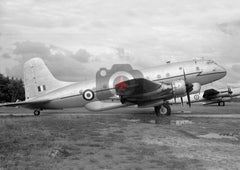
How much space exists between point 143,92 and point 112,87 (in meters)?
2.76

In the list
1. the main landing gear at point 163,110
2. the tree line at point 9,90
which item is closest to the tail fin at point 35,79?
the main landing gear at point 163,110

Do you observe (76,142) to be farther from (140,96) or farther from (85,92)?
(85,92)

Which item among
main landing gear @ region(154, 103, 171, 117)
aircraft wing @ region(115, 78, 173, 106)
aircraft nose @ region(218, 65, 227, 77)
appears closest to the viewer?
aircraft wing @ region(115, 78, 173, 106)

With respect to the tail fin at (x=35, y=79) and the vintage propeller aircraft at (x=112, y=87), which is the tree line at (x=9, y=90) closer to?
the tail fin at (x=35, y=79)

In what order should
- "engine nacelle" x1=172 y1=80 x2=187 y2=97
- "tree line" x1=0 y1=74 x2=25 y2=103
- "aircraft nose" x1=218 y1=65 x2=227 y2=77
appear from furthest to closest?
"tree line" x1=0 y1=74 x2=25 y2=103
"aircraft nose" x1=218 y1=65 x2=227 y2=77
"engine nacelle" x1=172 y1=80 x2=187 y2=97

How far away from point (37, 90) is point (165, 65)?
10.5 metres

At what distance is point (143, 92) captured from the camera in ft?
51.6

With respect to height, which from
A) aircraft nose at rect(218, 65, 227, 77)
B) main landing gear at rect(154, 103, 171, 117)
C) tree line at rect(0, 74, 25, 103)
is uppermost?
tree line at rect(0, 74, 25, 103)

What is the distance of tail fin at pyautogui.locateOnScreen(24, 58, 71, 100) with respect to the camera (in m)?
18.5

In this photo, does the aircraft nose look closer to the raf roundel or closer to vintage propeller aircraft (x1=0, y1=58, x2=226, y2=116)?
vintage propeller aircraft (x1=0, y1=58, x2=226, y2=116)

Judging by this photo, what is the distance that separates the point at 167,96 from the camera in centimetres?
1620

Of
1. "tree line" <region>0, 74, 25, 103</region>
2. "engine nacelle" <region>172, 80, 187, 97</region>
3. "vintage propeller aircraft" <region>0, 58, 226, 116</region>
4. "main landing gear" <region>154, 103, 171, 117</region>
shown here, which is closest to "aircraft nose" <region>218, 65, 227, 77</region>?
"vintage propeller aircraft" <region>0, 58, 226, 116</region>

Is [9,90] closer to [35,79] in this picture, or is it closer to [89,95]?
[35,79]

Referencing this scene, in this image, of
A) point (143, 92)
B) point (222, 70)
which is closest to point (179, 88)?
point (143, 92)
